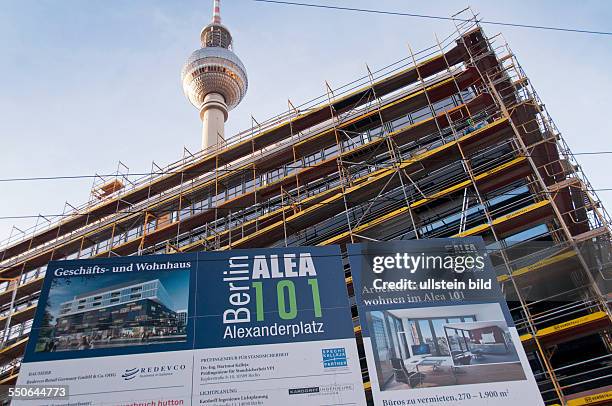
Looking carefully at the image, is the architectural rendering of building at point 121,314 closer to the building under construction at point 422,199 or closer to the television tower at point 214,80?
the building under construction at point 422,199

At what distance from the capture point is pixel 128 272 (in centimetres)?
1188

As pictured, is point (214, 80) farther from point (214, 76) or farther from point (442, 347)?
point (442, 347)

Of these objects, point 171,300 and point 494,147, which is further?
point 494,147

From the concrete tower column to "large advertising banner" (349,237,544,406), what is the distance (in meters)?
28.3

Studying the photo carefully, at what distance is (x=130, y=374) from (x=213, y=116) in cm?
3334

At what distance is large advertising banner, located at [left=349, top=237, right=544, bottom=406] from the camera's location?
9.76m

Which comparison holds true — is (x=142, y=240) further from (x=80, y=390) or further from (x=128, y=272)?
(x=80, y=390)

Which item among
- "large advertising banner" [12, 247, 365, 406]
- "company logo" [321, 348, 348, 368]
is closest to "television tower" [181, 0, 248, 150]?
"large advertising banner" [12, 247, 365, 406]

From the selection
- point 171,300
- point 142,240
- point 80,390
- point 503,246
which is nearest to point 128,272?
point 171,300

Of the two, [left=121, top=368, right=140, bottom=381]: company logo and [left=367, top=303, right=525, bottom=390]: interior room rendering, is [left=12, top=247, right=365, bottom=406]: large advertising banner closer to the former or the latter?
[left=121, top=368, right=140, bottom=381]: company logo

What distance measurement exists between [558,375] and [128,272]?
35.8ft

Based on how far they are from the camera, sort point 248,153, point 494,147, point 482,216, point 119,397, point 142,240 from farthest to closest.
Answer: point 248,153
point 142,240
point 494,147
point 482,216
point 119,397

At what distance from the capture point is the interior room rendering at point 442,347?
32.7 ft

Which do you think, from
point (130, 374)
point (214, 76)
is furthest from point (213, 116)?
point (130, 374)
